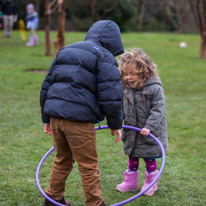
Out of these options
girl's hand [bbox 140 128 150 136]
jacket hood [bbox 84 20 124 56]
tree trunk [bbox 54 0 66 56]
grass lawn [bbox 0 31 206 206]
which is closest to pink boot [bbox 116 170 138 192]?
grass lawn [bbox 0 31 206 206]

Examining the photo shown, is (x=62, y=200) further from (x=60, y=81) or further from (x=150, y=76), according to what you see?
(x=150, y=76)

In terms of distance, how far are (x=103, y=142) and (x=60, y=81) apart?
2612 millimetres

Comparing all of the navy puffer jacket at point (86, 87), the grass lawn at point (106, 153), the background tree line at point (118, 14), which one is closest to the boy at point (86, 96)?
the navy puffer jacket at point (86, 87)

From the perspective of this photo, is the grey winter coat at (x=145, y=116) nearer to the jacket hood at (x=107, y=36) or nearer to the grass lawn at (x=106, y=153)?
the grass lawn at (x=106, y=153)

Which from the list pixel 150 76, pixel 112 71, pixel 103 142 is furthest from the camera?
pixel 103 142

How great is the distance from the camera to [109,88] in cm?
311

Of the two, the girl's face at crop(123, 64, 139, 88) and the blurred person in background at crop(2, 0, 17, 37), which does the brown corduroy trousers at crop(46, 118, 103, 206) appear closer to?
the girl's face at crop(123, 64, 139, 88)

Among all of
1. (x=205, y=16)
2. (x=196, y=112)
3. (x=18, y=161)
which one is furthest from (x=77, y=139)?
(x=205, y=16)

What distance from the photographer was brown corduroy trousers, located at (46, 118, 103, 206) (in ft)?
10.5

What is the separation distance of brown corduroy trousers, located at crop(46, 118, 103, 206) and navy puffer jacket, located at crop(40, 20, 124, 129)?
0.09 meters

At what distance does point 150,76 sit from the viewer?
3.88 m

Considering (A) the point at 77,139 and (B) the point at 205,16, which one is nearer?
(A) the point at 77,139

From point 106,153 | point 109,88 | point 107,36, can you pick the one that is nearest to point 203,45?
point 106,153

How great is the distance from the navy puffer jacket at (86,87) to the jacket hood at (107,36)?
0.29 ft
